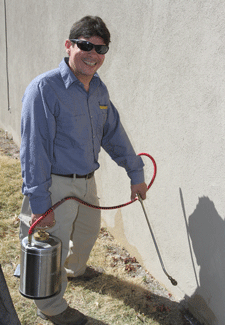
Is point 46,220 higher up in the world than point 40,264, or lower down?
higher up

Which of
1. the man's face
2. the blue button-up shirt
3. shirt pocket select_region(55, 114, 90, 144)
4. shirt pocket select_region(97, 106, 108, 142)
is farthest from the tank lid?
the man's face

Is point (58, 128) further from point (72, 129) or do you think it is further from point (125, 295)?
point (125, 295)

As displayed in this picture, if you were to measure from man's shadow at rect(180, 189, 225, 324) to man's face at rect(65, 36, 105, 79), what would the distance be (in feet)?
4.19

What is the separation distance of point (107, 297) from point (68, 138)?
162cm

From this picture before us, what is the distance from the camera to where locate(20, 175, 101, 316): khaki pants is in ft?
8.07

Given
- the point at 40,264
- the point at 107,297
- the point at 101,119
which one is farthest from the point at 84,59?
the point at 107,297

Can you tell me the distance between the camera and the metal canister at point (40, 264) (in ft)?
7.34

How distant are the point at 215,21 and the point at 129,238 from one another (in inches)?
95.1

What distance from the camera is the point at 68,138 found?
7.73 ft

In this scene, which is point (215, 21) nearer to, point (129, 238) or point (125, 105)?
point (125, 105)

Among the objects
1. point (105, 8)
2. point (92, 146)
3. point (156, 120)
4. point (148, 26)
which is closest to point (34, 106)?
point (92, 146)

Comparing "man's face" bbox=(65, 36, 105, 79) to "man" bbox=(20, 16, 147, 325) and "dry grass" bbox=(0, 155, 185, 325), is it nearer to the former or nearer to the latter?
"man" bbox=(20, 16, 147, 325)

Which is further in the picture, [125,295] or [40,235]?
[125,295]

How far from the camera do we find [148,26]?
2.83 metres
